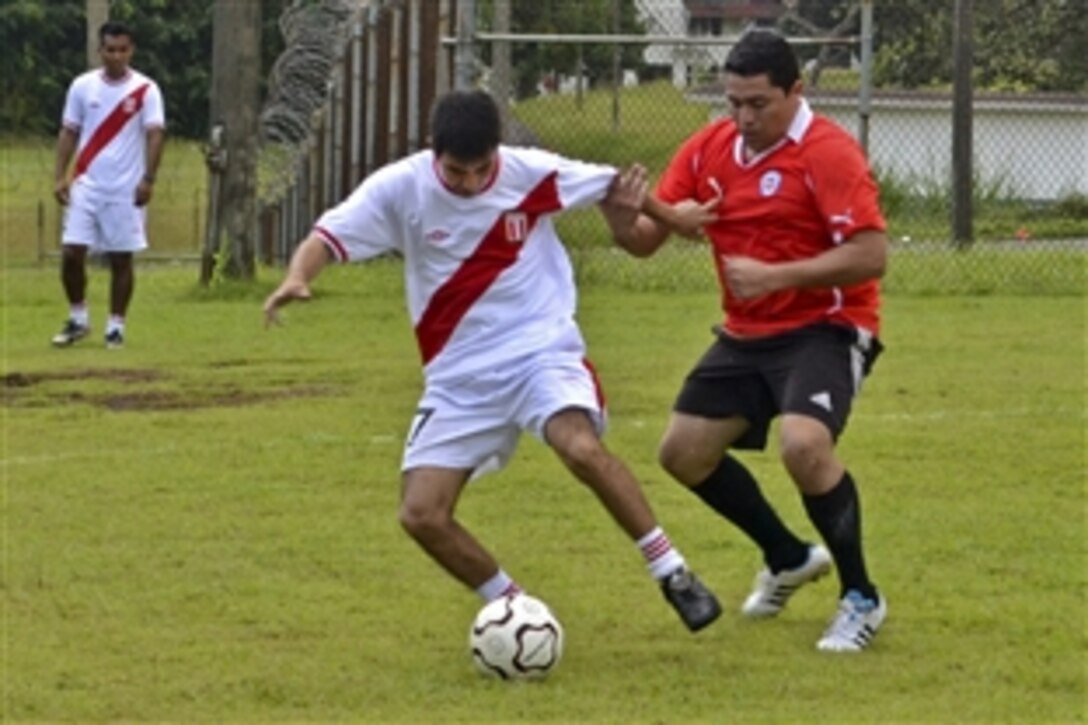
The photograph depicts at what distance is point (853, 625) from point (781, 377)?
0.77 meters

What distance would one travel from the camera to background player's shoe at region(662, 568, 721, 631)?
7.27 metres

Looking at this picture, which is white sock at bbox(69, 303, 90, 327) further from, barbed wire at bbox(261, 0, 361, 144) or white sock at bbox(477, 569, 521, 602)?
white sock at bbox(477, 569, 521, 602)

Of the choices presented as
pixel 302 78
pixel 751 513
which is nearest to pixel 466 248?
pixel 751 513

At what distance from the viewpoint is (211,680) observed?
279 inches

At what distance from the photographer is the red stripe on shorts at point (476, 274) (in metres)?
7.41

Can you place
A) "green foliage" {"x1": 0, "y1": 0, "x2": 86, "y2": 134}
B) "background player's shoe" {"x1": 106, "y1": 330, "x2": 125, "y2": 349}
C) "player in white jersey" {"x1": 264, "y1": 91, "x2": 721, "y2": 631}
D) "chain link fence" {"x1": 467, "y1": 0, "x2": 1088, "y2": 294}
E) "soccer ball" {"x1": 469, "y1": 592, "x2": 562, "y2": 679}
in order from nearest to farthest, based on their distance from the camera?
"soccer ball" {"x1": 469, "y1": 592, "x2": 562, "y2": 679} < "player in white jersey" {"x1": 264, "y1": 91, "x2": 721, "y2": 631} < "background player's shoe" {"x1": 106, "y1": 330, "x2": 125, "y2": 349} < "chain link fence" {"x1": 467, "y1": 0, "x2": 1088, "y2": 294} < "green foliage" {"x1": 0, "y1": 0, "x2": 86, "y2": 134}

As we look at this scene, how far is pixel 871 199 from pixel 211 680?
2318mm

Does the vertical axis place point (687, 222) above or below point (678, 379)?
above

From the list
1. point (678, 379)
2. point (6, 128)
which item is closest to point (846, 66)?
point (678, 379)

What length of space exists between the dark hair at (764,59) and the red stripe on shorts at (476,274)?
638mm

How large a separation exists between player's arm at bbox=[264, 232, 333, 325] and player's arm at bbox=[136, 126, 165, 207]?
8468mm

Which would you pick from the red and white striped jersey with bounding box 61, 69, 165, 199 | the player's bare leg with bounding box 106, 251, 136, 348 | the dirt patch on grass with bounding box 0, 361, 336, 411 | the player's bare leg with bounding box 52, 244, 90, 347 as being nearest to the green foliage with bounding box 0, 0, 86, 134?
the red and white striped jersey with bounding box 61, 69, 165, 199

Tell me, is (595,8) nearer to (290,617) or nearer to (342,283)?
(342,283)

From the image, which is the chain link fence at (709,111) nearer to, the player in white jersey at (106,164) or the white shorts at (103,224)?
the player in white jersey at (106,164)
